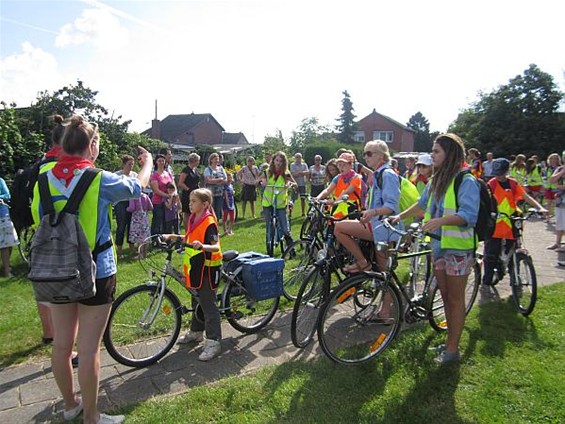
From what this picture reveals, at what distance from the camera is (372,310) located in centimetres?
434

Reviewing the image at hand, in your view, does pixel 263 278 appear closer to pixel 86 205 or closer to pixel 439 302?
pixel 439 302

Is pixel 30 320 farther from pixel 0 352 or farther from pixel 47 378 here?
pixel 47 378

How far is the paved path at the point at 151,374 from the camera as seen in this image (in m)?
3.26

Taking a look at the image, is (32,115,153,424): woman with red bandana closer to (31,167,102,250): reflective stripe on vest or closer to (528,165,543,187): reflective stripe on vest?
(31,167,102,250): reflective stripe on vest

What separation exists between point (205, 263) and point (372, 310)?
176 centimetres

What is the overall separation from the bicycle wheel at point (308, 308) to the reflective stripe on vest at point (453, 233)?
4.01 ft

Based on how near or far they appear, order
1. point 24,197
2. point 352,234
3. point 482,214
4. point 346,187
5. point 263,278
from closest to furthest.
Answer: point 482,214
point 24,197
point 263,278
point 352,234
point 346,187

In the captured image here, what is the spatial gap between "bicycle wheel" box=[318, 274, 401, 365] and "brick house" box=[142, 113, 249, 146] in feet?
176

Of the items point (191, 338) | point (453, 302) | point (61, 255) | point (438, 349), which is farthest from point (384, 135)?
point (61, 255)

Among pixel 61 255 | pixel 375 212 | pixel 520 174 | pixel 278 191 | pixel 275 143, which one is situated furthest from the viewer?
pixel 275 143

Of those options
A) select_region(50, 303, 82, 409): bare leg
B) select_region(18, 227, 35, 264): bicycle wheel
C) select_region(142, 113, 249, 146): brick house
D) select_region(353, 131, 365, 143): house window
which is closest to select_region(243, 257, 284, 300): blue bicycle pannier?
select_region(50, 303, 82, 409): bare leg

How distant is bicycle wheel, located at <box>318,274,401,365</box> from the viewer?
12.3 ft

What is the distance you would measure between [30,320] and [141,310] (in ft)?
6.16

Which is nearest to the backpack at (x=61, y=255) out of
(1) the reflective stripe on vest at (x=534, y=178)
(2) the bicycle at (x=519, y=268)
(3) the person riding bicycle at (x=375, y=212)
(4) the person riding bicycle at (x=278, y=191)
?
(3) the person riding bicycle at (x=375, y=212)
